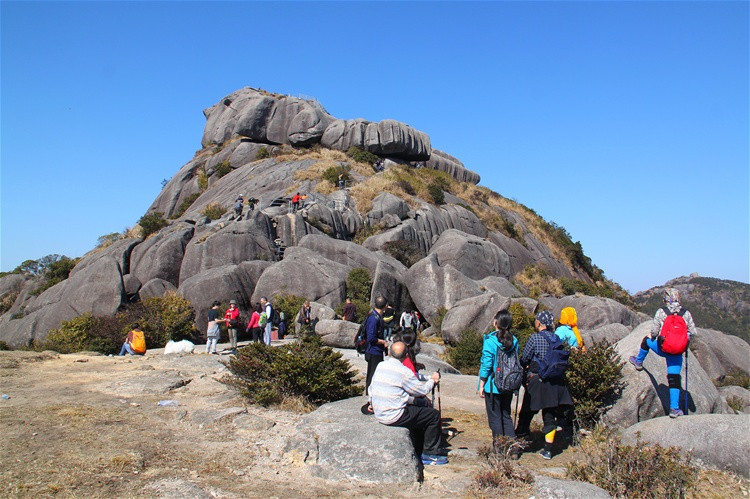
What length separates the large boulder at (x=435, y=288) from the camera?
26.5 m

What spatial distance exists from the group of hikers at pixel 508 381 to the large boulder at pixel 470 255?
24161 mm

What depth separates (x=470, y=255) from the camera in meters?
33.8

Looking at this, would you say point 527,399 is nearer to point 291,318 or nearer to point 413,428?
point 413,428

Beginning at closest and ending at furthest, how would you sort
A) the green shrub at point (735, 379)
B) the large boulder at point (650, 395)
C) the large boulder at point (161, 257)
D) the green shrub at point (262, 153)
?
the large boulder at point (650, 395), the green shrub at point (735, 379), the large boulder at point (161, 257), the green shrub at point (262, 153)

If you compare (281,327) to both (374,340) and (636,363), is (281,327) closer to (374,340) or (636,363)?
(374,340)

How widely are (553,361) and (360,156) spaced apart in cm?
4181

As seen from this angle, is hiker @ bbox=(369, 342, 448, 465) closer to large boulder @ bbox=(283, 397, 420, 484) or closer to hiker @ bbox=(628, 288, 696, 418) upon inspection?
large boulder @ bbox=(283, 397, 420, 484)

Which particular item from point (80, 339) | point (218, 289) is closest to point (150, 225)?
point (218, 289)

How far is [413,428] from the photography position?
729cm

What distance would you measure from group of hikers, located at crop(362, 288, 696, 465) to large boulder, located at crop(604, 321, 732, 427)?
49 centimetres

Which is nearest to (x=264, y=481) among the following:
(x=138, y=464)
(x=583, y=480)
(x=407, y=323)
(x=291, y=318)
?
(x=138, y=464)

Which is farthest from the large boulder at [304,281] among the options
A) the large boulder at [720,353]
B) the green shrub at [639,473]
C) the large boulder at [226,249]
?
the green shrub at [639,473]

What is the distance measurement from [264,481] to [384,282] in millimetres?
20486

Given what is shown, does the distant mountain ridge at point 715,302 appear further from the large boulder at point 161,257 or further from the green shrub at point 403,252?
the large boulder at point 161,257
